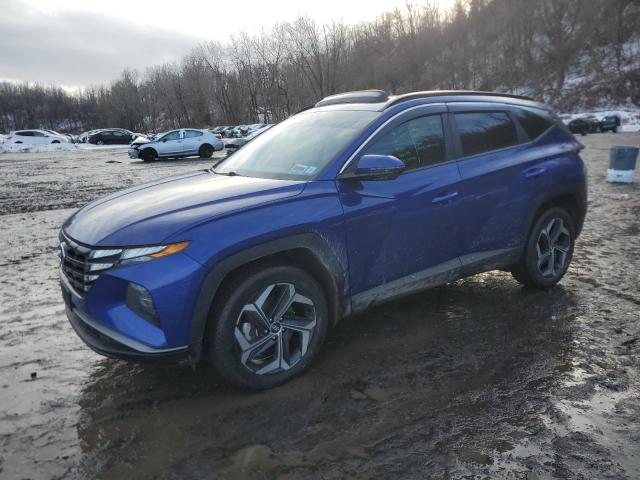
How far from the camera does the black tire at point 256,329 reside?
9.31ft

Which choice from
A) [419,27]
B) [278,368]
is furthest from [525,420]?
[419,27]

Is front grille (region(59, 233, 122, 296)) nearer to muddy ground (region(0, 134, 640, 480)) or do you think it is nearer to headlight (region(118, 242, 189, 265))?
headlight (region(118, 242, 189, 265))

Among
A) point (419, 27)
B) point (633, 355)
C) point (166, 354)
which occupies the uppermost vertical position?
point (419, 27)

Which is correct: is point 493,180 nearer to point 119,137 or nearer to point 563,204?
point 563,204

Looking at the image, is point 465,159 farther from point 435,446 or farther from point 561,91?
point 561,91

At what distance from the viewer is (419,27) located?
7350cm

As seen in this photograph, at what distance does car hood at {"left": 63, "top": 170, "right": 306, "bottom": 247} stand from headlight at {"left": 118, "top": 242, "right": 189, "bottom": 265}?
1.5 inches

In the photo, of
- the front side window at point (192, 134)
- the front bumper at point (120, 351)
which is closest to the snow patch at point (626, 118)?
the front side window at point (192, 134)

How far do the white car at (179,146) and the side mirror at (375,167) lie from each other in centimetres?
2200

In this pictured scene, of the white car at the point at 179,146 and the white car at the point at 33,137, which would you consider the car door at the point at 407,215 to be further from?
the white car at the point at 33,137

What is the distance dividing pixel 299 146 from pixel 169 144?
21.8 metres

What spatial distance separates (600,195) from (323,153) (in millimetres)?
7914

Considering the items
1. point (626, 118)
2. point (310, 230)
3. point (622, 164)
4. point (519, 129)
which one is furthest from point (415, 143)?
point (626, 118)

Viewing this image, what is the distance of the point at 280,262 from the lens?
120 inches
